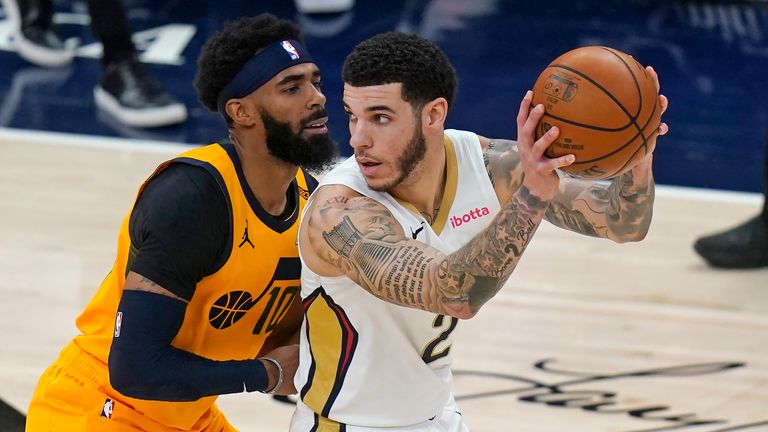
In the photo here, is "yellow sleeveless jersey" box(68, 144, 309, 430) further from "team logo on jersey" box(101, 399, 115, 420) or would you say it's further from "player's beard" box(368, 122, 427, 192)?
"player's beard" box(368, 122, 427, 192)

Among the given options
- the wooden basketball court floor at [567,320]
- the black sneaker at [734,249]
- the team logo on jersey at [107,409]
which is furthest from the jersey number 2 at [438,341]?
the black sneaker at [734,249]

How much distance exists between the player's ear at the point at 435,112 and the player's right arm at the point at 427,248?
26cm

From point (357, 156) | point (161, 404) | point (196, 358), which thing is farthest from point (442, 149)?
point (161, 404)

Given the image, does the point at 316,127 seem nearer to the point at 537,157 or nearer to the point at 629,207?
the point at 629,207

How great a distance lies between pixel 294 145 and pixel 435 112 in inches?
21.2

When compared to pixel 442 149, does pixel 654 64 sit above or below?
below

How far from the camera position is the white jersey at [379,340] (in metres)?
3.33

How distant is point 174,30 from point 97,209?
3483 mm

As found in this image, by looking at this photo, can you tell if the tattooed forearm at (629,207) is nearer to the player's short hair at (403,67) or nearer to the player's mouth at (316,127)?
the player's short hair at (403,67)

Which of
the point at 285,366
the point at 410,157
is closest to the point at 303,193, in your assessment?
the point at 285,366

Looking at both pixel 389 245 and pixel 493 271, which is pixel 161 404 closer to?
pixel 389 245

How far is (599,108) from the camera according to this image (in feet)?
9.75

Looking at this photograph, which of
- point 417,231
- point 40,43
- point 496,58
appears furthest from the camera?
point 496,58

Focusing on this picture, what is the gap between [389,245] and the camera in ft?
10.0
